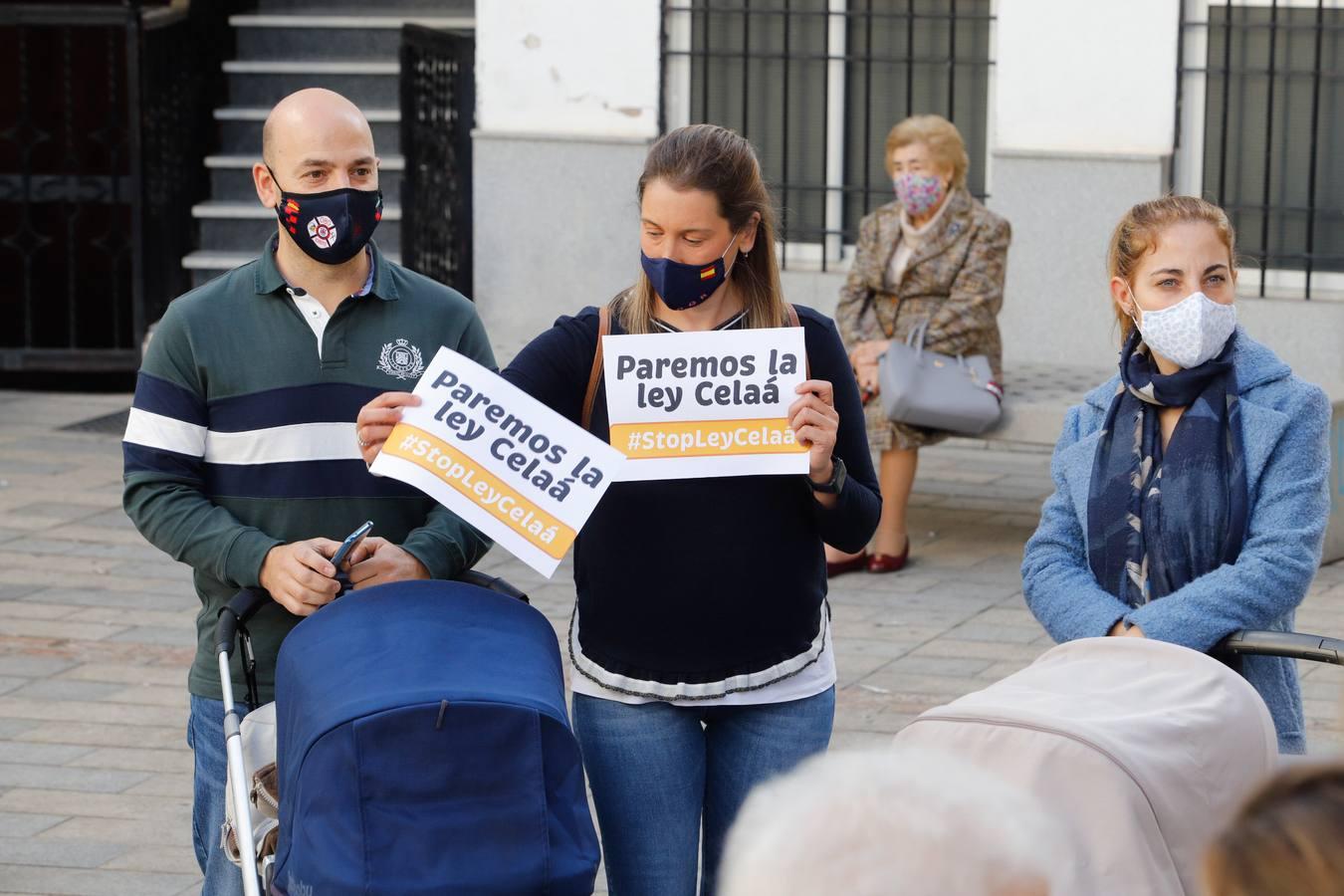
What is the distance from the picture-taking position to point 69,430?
11.2m

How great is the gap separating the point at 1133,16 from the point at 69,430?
6205mm

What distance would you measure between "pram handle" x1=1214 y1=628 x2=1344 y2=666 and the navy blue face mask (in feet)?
3.55

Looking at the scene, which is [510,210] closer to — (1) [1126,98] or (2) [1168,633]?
(1) [1126,98]

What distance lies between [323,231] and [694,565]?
37.4 inches

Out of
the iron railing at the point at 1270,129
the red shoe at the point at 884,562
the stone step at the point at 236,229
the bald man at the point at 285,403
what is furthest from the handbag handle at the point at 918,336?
the stone step at the point at 236,229

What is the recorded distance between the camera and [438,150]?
38.3ft

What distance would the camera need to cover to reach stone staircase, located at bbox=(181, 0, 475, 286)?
1249cm

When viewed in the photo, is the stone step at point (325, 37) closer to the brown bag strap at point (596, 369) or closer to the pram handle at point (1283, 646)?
the brown bag strap at point (596, 369)

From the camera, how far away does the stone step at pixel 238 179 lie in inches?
495

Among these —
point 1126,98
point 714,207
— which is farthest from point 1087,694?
point 1126,98

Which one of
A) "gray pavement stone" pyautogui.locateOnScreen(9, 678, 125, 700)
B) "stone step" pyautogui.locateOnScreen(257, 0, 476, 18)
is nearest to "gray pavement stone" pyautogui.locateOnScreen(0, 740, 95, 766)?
"gray pavement stone" pyautogui.locateOnScreen(9, 678, 125, 700)

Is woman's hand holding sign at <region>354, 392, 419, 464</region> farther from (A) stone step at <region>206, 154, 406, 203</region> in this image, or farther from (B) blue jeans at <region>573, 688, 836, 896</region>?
(A) stone step at <region>206, 154, 406, 203</region>

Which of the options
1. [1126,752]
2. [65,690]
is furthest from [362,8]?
[1126,752]

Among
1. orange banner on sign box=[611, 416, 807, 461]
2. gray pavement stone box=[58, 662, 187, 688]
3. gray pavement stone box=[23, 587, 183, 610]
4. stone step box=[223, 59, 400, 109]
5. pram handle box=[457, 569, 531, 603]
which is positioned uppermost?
stone step box=[223, 59, 400, 109]
